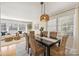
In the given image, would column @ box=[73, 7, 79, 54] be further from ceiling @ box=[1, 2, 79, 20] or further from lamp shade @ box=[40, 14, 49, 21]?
lamp shade @ box=[40, 14, 49, 21]

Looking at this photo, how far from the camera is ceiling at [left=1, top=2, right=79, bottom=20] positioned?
192 cm

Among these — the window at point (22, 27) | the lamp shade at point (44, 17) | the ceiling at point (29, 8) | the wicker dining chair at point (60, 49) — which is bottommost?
the wicker dining chair at point (60, 49)

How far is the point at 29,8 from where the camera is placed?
1.97m

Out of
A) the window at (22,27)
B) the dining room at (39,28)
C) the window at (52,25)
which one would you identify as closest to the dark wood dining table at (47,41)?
the dining room at (39,28)

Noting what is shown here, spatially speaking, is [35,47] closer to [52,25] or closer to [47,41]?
[47,41]

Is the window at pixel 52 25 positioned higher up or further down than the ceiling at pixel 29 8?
further down

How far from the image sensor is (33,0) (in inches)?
77.1

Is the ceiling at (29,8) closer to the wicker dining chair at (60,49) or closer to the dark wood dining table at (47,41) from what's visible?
the dark wood dining table at (47,41)

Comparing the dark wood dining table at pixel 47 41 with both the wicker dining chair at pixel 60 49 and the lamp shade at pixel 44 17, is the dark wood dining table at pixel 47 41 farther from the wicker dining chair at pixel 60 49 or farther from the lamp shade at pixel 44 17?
the lamp shade at pixel 44 17

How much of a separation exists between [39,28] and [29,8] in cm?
52

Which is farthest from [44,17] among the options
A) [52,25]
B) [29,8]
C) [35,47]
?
[35,47]

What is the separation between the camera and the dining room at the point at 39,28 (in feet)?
6.30

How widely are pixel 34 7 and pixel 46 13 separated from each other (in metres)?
0.31

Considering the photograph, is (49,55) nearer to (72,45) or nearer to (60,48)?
(60,48)
